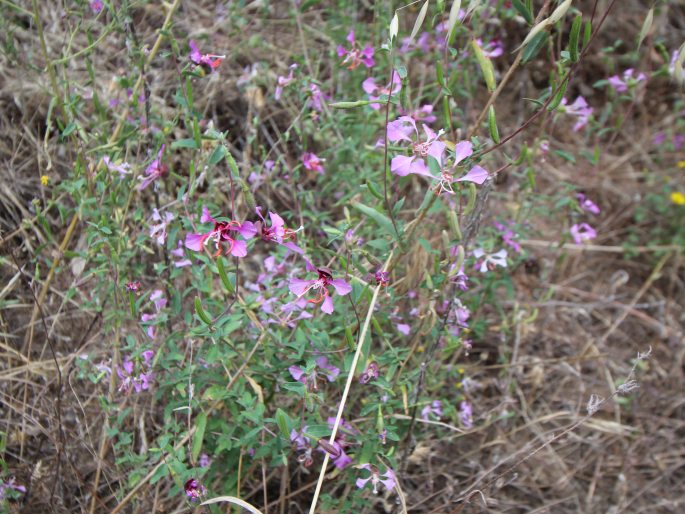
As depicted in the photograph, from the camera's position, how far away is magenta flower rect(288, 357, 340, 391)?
1.46m

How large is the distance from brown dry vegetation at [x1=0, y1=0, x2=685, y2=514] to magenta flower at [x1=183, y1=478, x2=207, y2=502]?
229mm

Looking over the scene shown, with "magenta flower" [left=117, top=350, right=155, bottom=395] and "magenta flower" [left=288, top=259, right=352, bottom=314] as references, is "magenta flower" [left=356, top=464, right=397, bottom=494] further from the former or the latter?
"magenta flower" [left=117, top=350, right=155, bottom=395]

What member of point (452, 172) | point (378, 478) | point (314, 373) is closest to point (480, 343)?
point (378, 478)

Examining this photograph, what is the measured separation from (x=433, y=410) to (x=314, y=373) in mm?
524

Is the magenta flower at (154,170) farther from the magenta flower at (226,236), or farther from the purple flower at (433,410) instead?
the purple flower at (433,410)

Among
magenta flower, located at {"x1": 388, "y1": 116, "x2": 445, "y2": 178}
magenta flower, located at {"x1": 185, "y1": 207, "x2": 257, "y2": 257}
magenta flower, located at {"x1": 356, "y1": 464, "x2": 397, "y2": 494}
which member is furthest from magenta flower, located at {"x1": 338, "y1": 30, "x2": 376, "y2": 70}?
magenta flower, located at {"x1": 356, "y1": 464, "x2": 397, "y2": 494}

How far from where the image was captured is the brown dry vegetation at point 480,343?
182 centimetres

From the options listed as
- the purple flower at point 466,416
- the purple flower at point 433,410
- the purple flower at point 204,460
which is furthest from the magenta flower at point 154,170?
the purple flower at point 466,416

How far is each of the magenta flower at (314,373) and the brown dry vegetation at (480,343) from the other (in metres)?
0.43

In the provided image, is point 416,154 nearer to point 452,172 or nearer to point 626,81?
point 452,172

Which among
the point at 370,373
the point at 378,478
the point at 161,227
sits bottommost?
the point at 378,478

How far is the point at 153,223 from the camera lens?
1839mm

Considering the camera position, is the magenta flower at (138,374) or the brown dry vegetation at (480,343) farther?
the brown dry vegetation at (480,343)

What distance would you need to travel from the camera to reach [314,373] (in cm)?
145
